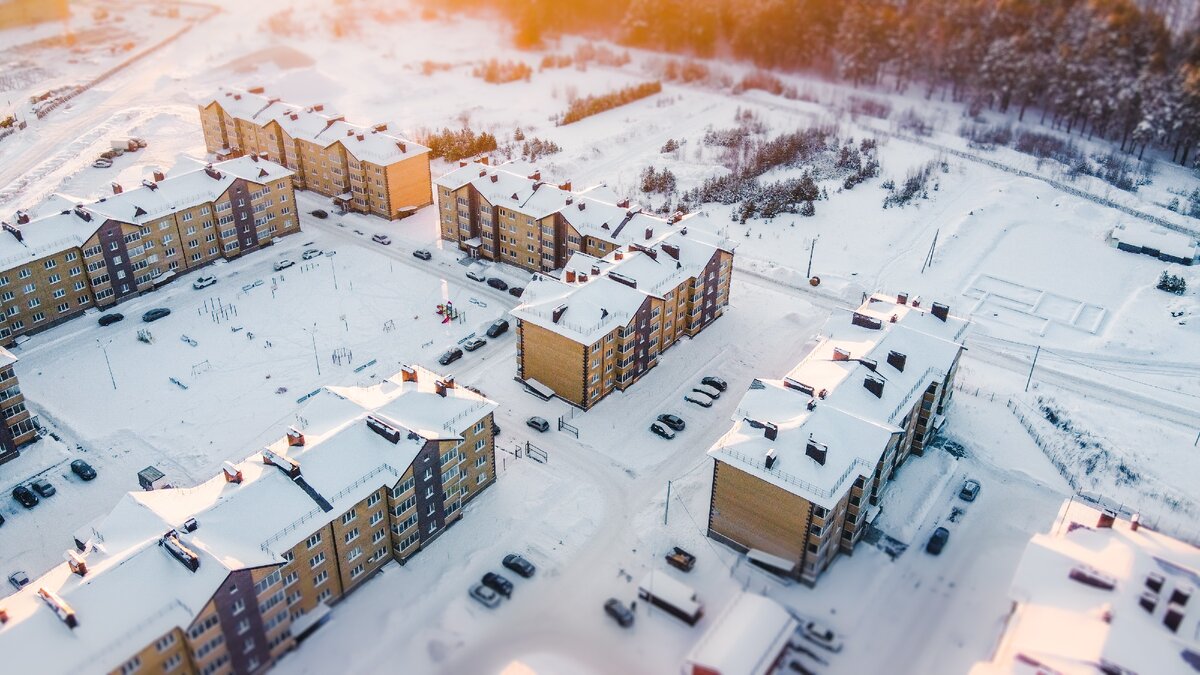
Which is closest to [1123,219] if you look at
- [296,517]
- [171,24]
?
[296,517]

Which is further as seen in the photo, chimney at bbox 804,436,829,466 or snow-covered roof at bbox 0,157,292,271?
snow-covered roof at bbox 0,157,292,271

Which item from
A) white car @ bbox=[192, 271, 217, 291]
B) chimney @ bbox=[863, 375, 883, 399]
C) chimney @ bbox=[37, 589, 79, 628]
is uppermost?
chimney @ bbox=[863, 375, 883, 399]

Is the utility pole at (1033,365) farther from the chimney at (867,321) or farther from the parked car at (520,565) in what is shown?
the parked car at (520,565)

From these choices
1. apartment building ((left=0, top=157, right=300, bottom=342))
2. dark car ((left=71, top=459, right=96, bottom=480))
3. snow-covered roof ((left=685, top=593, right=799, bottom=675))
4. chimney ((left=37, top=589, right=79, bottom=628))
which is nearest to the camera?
chimney ((left=37, top=589, right=79, bottom=628))

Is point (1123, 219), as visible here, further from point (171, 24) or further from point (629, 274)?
point (171, 24)

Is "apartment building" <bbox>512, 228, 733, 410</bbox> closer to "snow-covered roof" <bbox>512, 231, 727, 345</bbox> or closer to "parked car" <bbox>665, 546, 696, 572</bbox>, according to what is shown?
"snow-covered roof" <bbox>512, 231, 727, 345</bbox>

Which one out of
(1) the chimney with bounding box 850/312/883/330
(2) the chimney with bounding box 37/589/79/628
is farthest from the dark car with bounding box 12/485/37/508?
(1) the chimney with bounding box 850/312/883/330
